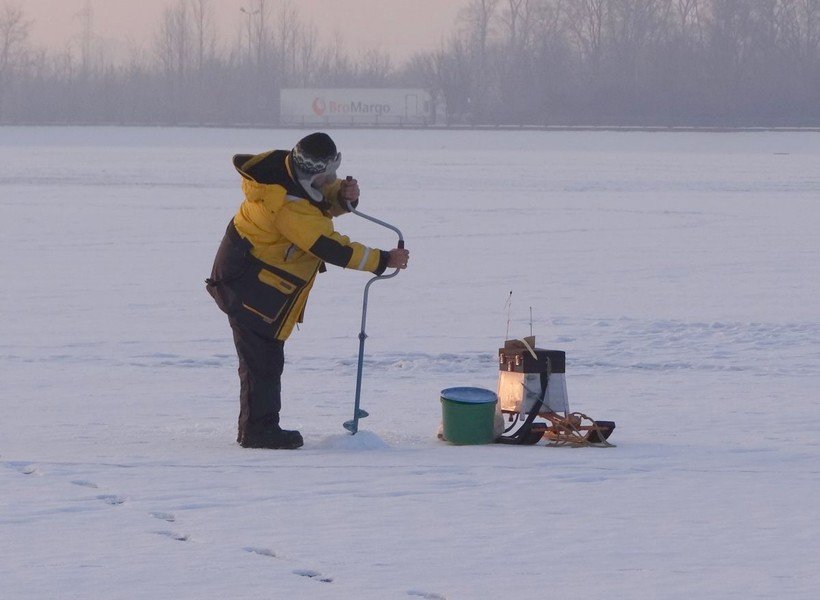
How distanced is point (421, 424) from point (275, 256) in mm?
Result: 1298

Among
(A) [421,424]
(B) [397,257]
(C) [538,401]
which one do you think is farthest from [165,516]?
(A) [421,424]

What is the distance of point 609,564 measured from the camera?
3895 millimetres

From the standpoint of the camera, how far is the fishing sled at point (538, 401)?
5.64 m

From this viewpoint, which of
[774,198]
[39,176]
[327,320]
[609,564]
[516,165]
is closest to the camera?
[609,564]

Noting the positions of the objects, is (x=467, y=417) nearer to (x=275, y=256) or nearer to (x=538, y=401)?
(x=538, y=401)

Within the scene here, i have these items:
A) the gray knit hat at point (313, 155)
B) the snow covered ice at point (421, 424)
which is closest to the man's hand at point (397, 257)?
the gray knit hat at point (313, 155)

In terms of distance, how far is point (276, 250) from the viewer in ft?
17.8

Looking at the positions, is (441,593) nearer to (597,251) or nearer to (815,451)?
(815,451)

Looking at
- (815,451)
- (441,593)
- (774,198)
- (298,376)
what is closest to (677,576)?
(441,593)

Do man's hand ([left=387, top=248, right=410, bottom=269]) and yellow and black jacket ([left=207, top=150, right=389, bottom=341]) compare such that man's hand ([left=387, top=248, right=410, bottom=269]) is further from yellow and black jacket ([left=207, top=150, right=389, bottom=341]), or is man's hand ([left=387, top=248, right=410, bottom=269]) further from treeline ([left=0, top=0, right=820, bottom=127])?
treeline ([left=0, top=0, right=820, bottom=127])

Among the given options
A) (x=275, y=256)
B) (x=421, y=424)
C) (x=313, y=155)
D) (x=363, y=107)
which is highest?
(x=363, y=107)

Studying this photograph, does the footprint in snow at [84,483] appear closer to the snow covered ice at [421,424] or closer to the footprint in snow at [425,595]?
the snow covered ice at [421,424]

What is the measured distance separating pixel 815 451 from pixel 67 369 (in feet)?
14.2

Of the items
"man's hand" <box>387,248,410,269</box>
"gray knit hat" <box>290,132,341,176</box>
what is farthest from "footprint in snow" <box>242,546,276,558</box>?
"gray knit hat" <box>290,132,341,176</box>
